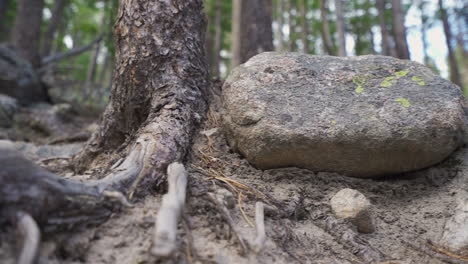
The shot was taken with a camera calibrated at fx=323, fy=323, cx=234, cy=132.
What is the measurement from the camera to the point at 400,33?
6.43 meters

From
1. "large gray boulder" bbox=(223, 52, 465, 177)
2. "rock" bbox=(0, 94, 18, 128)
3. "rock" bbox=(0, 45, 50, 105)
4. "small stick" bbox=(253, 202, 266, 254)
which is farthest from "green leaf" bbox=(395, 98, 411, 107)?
"rock" bbox=(0, 45, 50, 105)

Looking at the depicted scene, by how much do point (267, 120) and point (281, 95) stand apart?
243mm

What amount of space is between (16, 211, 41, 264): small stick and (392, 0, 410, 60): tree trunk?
255 inches

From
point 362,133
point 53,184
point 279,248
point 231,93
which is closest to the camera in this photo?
point 53,184

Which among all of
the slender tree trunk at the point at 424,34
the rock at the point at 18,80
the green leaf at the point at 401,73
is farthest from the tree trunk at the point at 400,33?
the slender tree trunk at the point at 424,34

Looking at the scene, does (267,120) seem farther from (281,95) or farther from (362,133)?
(362,133)

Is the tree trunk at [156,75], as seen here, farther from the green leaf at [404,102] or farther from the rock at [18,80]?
the rock at [18,80]

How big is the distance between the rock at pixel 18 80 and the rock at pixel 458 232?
6.98m

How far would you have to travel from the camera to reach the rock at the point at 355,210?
1811mm

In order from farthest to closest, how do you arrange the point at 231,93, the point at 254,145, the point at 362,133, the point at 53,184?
the point at 231,93, the point at 254,145, the point at 362,133, the point at 53,184

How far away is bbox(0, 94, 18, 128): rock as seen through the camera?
204 inches

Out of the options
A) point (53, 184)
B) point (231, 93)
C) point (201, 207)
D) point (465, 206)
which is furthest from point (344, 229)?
point (53, 184)

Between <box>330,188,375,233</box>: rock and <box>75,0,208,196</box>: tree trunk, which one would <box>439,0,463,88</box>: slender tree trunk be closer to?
<box>330,188,375,233</box>: rock

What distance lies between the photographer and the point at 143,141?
73.3 inches
